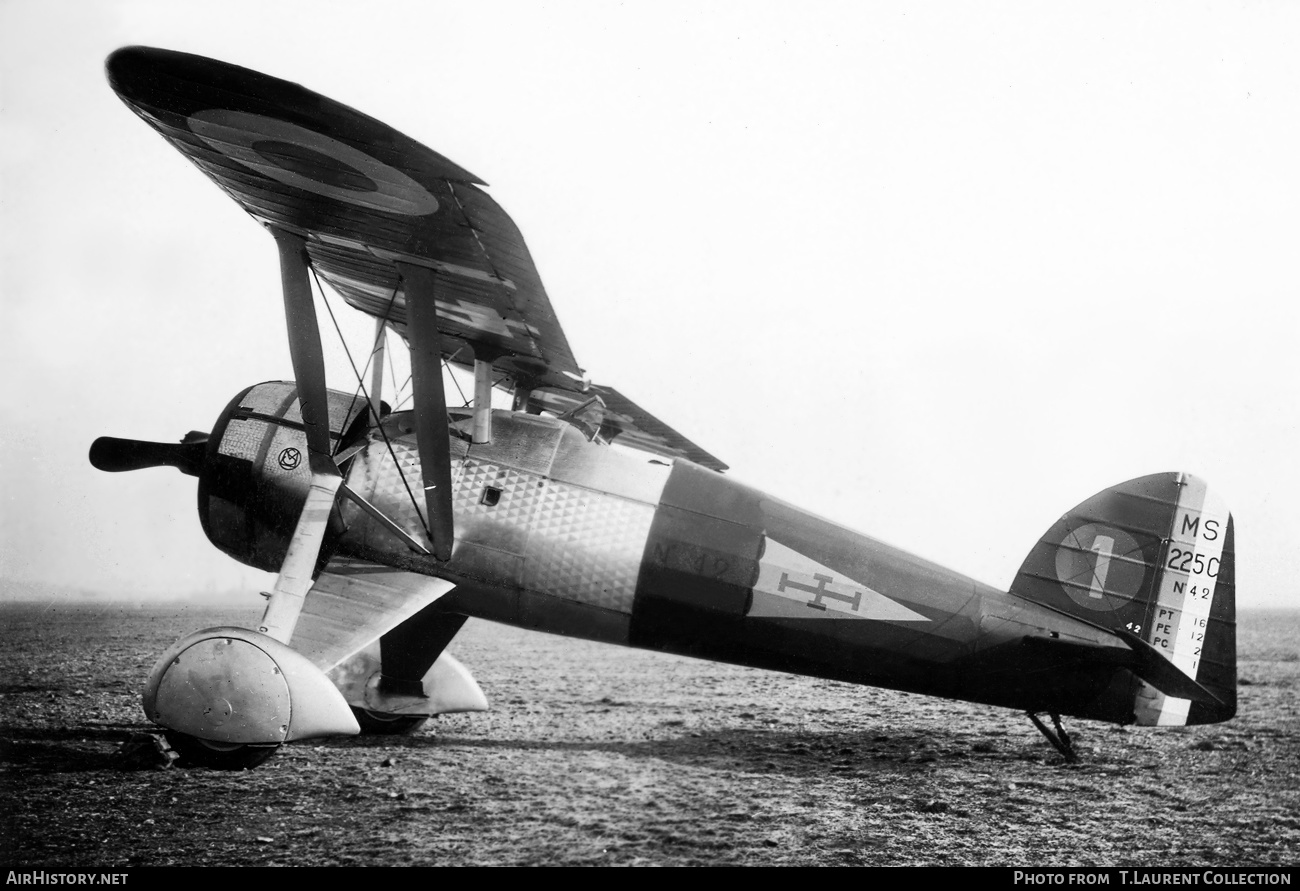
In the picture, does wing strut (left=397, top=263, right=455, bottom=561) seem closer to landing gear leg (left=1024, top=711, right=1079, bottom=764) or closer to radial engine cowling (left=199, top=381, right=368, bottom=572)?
radial engine cowling (left=199, top=381, right=368, bottom=572)

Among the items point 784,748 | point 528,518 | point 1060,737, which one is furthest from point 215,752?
point 1060,737

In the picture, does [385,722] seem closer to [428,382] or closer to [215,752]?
[215,752]

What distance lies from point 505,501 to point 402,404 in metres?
0.87

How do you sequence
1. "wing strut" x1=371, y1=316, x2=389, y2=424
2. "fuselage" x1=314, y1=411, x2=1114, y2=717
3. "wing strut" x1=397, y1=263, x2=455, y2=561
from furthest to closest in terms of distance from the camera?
1. "wing strut" x1=371, y1=316, x2=389, y2=424
2. "fuselage" x1=314, y1=411, x2=1114, y2=717
3. "wing strut" x1=397, y1=263, x2=455, y2=561

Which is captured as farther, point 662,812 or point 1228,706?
point 1228,706

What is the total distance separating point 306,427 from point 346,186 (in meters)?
1.08

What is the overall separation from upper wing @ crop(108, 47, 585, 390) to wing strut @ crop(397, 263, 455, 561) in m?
0.10

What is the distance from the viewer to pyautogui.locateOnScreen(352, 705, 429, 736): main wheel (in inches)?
186

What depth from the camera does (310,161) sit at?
307 centimetres

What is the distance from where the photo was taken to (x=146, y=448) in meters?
4.38

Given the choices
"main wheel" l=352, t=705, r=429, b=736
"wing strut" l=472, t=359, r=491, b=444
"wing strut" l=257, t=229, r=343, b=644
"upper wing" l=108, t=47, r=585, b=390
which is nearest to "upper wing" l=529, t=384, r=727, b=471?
"wing strut" l=472, t=359, r=491, b=444
